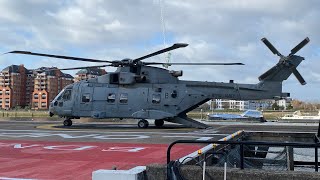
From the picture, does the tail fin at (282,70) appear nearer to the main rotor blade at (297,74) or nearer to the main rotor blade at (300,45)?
the main rotor blade at (297,74)

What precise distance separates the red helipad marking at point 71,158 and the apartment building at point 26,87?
6037 inches

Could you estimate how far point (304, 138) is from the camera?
643 inches

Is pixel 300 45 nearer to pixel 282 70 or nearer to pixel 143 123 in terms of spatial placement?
pixel 282 70

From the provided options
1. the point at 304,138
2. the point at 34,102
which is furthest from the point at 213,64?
the point at 34,102

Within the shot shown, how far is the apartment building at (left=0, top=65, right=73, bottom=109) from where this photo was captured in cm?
16788

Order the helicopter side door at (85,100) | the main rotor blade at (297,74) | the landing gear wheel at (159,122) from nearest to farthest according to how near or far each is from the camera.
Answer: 1. the main rotor blade at (297,74)
2. the helicopter side door at (85,100)
3. the landing gear wheel at (159,122)

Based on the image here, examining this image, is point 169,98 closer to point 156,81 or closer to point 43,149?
point 156,81

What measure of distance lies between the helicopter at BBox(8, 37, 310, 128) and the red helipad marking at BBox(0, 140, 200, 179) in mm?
11467

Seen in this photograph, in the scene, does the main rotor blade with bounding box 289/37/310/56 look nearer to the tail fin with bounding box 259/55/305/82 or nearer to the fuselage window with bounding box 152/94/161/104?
the tail fin with bounding box 259/55/305/82

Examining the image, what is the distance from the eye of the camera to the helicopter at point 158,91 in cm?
2730

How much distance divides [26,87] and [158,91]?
173 m

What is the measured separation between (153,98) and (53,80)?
16567cm

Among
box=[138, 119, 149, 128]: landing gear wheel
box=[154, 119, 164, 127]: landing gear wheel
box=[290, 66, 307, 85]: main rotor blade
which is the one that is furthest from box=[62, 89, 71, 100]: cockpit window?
box=[290, 66, 307, 85]: main rotor blade

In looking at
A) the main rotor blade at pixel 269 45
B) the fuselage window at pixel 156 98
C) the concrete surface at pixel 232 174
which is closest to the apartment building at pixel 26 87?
the fuselage window at pixel 156 98
